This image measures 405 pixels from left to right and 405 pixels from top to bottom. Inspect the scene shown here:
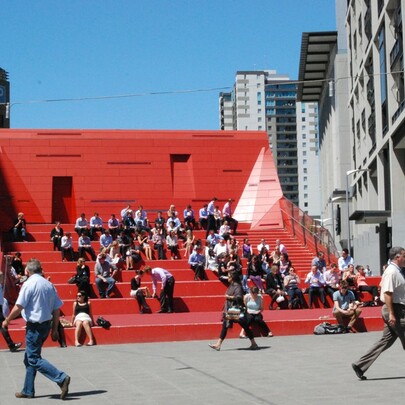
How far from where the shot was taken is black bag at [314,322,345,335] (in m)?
19.4

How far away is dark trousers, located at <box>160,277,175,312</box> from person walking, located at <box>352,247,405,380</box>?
12.3 metres

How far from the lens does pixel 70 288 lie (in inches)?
961

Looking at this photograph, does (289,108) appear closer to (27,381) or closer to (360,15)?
(360,15)

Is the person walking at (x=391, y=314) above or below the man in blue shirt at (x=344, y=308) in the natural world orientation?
above

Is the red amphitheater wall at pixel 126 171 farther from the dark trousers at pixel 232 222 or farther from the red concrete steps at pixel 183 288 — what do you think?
the red concrete steps at pixel 183 288

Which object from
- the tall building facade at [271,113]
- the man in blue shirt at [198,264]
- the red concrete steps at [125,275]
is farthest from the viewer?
the tall building facade at [271,113]

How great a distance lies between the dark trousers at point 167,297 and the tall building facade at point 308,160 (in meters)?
138

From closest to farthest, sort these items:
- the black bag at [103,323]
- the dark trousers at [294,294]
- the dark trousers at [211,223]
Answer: the black bag at [103,323] → the dark trousers at [294,294] → the dark trousers at [211,223]

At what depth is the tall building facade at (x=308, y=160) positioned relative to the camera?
166875 millimetres

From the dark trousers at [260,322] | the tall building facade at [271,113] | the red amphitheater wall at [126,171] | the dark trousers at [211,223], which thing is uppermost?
the tall building facade at [271,113]

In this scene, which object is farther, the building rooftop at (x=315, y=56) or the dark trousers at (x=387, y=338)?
the building rooftop at (x=315, y=56)

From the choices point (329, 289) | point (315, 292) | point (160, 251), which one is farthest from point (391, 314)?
point (160, 251)

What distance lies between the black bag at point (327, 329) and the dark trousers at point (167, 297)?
16.4ft

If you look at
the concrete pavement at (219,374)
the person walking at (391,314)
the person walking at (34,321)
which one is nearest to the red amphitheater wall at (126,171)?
the concrete pavement at (219,374)
